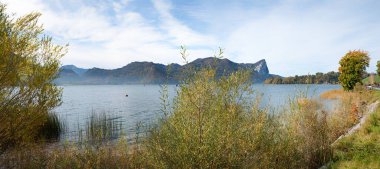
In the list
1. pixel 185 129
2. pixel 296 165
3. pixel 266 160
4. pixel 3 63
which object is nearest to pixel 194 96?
pixel 185 129

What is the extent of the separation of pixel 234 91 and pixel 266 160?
1847 millimetres

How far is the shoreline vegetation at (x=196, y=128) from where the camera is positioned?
635cm

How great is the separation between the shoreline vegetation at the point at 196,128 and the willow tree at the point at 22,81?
3cm

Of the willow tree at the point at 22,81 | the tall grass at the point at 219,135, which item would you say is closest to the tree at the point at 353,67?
the tall grass at the point at 219,135

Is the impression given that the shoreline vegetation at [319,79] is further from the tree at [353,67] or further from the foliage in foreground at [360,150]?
the foliage in foreground at [360,150]

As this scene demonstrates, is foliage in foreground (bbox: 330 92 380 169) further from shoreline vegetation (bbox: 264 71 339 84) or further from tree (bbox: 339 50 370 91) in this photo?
tree (bbox: 339 50 370 91)

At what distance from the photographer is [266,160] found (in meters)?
7.26

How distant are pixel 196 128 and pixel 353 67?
44.8 meters

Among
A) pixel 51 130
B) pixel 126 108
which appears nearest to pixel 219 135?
pixel 51 130

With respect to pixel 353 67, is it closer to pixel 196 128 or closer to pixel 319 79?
pixel 319 79

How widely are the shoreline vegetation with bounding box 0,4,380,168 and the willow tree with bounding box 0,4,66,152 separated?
3 cm

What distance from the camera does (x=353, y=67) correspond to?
1727 inches

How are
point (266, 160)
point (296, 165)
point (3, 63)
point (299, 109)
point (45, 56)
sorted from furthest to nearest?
point (45, 56) → point (299, 109) → point (3, 63) → point (296, 165) → point (266, 160)

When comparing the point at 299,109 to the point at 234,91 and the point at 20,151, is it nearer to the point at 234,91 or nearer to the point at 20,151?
the point at 234,91
